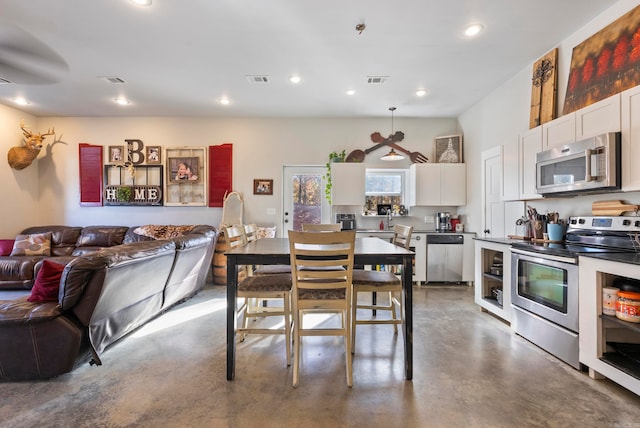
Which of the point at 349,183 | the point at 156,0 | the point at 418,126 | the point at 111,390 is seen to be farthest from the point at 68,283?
the point at 418,126

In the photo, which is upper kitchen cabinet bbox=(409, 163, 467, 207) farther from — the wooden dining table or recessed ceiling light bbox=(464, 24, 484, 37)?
the wooden dining table

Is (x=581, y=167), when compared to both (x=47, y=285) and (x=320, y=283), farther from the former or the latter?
(x=47, y=285)

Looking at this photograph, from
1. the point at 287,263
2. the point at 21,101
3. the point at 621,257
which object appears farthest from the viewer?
the point at 21,101

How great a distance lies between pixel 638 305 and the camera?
5.80ft

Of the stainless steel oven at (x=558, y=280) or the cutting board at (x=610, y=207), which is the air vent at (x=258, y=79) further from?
the cutting board at (x=610, y=207)

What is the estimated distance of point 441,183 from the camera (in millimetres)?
4840

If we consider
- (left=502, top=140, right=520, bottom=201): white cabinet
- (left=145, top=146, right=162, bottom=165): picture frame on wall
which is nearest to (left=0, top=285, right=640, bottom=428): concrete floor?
(left=502, top=140, right=520, bottom=201): white cabinet

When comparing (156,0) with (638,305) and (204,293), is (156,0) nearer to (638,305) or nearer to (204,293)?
(204,293)

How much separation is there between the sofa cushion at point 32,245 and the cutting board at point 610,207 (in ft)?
22.2

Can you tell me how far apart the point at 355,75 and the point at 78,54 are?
10.1ft

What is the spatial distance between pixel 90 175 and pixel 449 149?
20.7 ft

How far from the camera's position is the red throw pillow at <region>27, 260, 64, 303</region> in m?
2.03

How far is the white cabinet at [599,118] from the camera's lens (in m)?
2.14

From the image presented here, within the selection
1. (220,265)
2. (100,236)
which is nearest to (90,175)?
(100,236)
